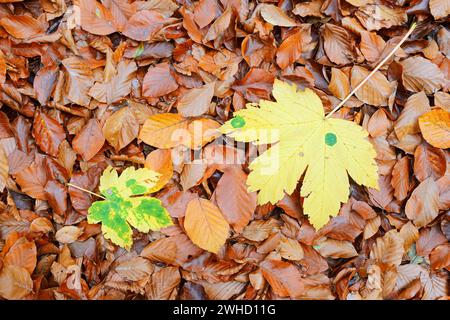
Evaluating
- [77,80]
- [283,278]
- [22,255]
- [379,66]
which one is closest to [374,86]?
[379,66]

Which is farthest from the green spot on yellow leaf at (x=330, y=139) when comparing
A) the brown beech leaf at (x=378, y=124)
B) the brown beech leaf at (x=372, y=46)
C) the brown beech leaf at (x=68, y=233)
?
the brown beech leaf at (x=68, y=233)

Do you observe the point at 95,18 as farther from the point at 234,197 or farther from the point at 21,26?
the point at 234,197

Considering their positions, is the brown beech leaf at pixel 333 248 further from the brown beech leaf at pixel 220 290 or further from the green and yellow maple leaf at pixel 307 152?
the brown beech leaf at pixel 220 290

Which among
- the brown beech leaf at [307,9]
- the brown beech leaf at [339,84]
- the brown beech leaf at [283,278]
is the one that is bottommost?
the brown beech leaf at [283,278]

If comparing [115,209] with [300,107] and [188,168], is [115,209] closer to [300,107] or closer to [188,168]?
[188,168]

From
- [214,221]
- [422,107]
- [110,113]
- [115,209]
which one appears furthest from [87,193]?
[422,107]

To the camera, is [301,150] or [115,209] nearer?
[301,150]
